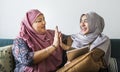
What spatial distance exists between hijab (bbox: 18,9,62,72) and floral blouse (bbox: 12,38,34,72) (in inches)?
1.7

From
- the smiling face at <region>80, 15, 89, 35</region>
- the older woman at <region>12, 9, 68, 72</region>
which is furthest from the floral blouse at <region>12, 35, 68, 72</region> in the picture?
the smiling face at <region>80, 15, 89, 35</region>

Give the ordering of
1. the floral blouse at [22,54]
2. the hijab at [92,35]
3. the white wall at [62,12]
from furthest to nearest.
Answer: the white wall at [62,12] < the hijab at [92,35] < the floral blouse at [22,54]

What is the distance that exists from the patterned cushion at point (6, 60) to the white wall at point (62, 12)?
0.62 m

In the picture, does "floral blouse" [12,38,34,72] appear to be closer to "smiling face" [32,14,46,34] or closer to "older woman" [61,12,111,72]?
"smiling face" [32,14,46,34]

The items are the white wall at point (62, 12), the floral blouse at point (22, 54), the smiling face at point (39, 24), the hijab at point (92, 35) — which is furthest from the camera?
the white wall at point (62, 12)

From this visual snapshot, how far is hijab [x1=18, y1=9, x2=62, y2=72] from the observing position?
217 cm

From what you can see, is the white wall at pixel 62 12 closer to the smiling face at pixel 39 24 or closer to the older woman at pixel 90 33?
the older woman at pixel 90 33

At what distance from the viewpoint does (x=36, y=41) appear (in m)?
2.23

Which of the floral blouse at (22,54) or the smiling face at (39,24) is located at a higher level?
the smiling face at (39,24)

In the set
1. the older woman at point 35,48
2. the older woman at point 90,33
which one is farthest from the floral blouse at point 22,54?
the older woman at point 90,33

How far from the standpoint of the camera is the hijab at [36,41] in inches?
85.3

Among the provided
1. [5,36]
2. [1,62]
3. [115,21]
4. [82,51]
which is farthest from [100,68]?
[5,36]

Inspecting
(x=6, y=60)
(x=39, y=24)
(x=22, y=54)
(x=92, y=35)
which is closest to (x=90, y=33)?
(x=92, y=35)

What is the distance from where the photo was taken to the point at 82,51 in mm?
2123
